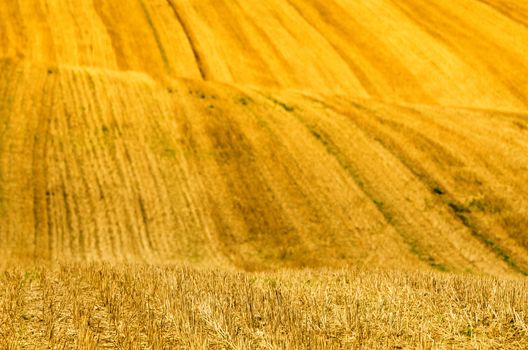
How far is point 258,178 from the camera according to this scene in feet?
Result: 74.4

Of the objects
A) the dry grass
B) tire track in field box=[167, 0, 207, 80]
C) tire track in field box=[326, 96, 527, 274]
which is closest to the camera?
the dry grass

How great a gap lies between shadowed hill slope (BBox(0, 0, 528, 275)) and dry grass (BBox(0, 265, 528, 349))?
6.21 metres

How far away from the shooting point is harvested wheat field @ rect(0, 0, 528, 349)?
31.4 ft

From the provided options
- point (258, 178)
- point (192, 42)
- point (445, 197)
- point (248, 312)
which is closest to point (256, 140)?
point (258, 178)

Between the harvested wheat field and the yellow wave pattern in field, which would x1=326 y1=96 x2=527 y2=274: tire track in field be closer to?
the harvested wheat field

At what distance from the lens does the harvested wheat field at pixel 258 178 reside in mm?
9570

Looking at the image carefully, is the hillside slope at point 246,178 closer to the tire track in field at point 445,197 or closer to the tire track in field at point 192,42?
the tire track in field at point 445,197

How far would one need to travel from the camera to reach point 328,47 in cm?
3709

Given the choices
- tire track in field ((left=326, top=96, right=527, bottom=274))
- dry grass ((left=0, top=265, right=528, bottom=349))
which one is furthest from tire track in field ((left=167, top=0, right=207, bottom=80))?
dry grass ((left=0, top=265, right=528, bottom=349))

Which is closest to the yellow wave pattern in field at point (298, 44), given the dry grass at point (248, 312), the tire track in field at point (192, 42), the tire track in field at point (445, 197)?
the tire track in field at point (192, 42)

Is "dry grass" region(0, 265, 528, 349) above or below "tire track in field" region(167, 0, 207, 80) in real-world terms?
above

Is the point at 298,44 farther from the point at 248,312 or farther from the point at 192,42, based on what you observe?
the point at 248,312

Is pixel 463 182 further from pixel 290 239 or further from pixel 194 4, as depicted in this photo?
pixel 194 4

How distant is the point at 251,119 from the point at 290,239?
301 inches
